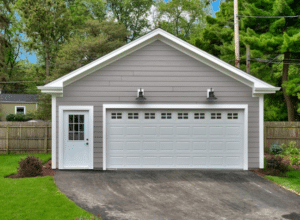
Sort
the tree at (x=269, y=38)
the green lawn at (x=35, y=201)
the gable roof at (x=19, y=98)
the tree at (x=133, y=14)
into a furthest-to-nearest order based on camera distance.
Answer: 1. the tree at (x=133, y=14)
2. the gable roof at (x=19, y=98)
3. the tree at (x=269, y=38)
4. the green lawn at (x=35, y=201)

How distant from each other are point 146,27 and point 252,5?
18897 millimetres

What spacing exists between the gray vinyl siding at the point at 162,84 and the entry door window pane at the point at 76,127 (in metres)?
0.49

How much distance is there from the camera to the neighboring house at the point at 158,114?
33.7 ft

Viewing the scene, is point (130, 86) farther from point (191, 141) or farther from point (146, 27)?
point (146, 27)

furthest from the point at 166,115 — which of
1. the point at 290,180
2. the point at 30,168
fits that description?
the point at 30,168

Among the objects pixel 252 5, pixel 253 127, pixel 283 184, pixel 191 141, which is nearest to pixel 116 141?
pixel 191 141

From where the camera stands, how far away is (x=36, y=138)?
14070 mm

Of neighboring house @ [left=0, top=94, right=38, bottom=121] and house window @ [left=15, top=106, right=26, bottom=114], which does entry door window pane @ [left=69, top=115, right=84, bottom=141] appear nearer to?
neighboring house @ [left=0, top=94, right=38, bottom=121]

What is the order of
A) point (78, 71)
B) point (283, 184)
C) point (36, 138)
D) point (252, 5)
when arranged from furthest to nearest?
point (252, 5) < point (36, 138) < point (78, 71) < point (283, 184)

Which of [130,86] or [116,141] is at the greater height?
[130,86]

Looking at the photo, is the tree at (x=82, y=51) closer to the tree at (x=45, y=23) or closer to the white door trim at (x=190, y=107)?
the tree at (x=45, y=23)

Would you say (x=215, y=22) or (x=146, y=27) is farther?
(x=146, y=27)

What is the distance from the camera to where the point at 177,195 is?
24.5 feet

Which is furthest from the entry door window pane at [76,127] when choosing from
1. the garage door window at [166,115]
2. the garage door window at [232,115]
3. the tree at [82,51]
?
the tree at [82,51]
